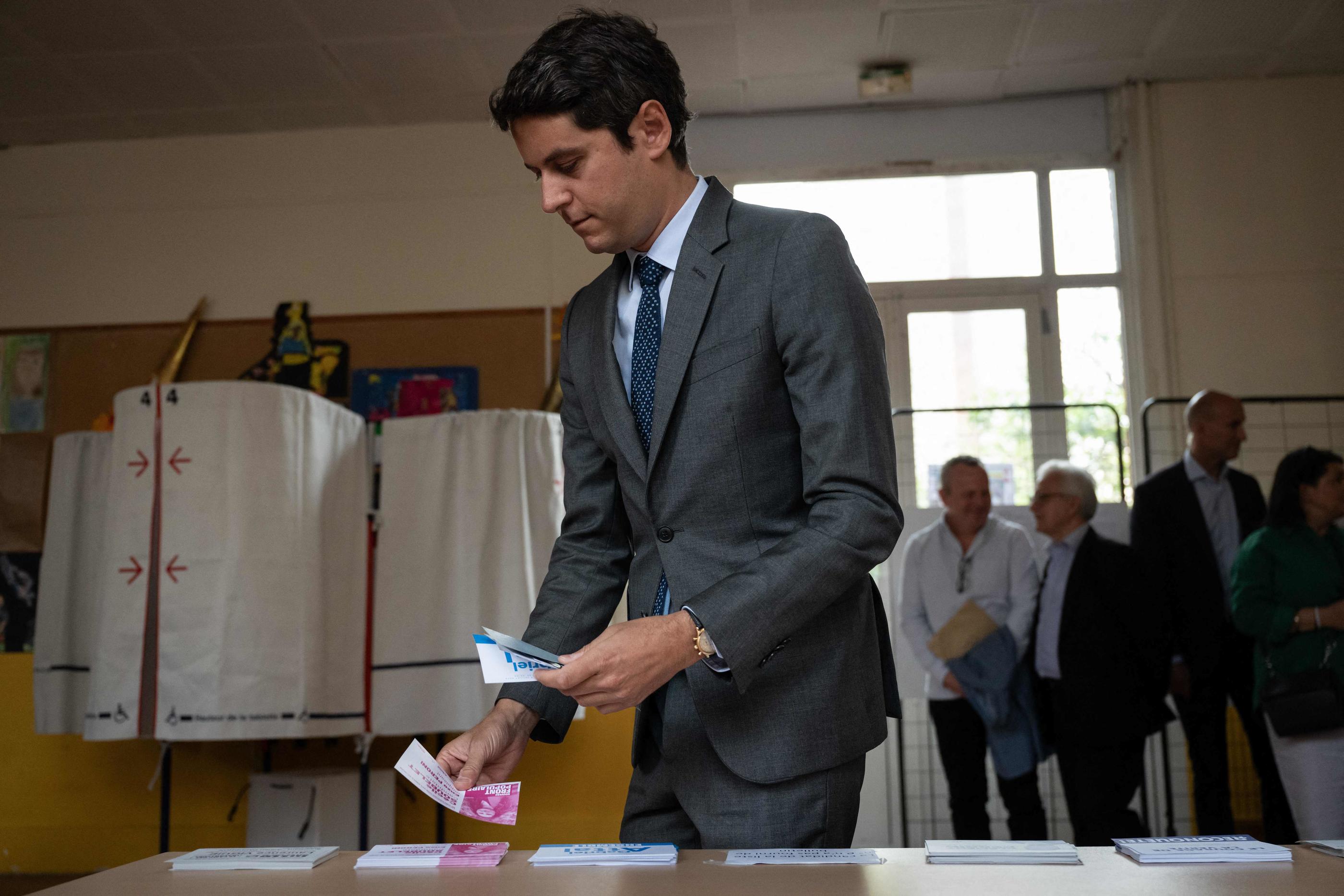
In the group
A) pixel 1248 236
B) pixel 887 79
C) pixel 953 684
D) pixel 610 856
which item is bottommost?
pixel 953 684

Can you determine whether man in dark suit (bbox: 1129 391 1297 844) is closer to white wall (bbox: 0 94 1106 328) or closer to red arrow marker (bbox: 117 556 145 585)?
white wall (bbox: 0 94 1106 328)

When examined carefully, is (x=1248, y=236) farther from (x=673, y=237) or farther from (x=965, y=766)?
(x=673, y=237)

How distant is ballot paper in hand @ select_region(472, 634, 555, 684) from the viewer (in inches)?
40.1

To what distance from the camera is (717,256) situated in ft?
4.27

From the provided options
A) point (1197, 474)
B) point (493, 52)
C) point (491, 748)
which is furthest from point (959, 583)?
point (491, 748)

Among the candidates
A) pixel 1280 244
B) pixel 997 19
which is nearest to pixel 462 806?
pixel 997 19

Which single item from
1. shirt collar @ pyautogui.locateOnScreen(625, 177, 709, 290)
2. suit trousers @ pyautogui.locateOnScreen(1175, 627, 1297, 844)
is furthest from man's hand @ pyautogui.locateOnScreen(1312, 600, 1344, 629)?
shirt collar @ pyautogui.locateOnScreen(625, 177, 709, 290)

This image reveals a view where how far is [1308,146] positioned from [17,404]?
6.09 m

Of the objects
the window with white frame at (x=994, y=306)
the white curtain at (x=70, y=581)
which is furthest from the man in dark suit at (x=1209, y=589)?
the white curtain at (x=70, y=581)

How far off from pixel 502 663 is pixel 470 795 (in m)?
0.17

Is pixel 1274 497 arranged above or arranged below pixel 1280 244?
below

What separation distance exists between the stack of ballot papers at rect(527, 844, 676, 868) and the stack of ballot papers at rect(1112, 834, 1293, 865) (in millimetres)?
427

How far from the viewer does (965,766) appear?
12.9 feet

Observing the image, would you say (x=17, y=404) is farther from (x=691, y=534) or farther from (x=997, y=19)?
(x=691, y=534)
